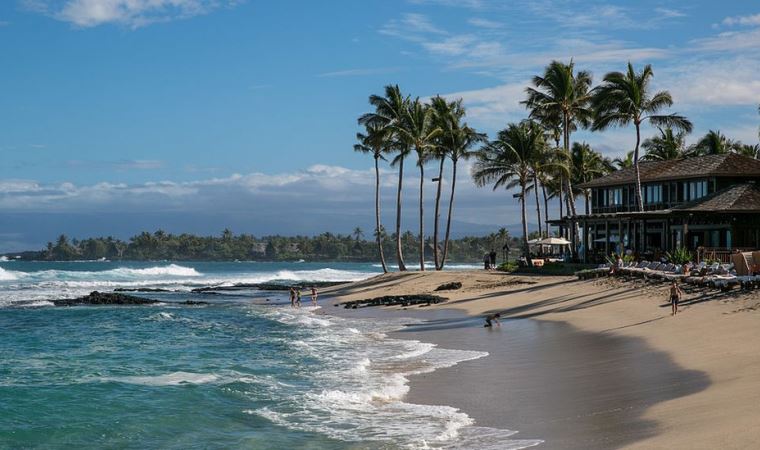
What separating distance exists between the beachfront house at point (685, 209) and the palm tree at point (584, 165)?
14.2m

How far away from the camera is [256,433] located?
13.6m

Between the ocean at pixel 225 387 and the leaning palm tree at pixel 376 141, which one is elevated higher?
the leaning palm tree at pixel 376 141

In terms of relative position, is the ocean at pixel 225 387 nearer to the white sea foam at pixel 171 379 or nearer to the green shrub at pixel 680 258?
the white sea foam at pixel 171 379

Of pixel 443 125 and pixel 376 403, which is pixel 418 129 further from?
pixel 376 403

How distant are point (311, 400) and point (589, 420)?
599cm

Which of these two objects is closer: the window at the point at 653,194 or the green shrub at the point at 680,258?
the green shrub at the point at 680,258

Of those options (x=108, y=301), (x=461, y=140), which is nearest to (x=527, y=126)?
(x=461, y=140)

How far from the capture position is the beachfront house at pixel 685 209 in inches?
1658

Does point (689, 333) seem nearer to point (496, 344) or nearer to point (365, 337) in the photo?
point (496, 344)

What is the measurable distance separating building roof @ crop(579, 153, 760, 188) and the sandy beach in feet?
57.2

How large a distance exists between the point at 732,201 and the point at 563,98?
53.6 ft

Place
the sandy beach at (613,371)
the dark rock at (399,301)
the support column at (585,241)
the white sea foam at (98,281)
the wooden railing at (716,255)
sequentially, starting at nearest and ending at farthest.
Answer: the sandy beach at (613,371) < the wooden railing at (716,255) < the dark rock at (399,301) < the support column at (585,241) < the white sea foam at (98,281)

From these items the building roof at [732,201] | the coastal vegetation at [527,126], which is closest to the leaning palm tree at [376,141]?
the coastal vegetation at [527,126]

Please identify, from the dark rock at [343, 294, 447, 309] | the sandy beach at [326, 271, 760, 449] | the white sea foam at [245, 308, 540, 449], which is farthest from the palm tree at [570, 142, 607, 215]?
the white sea foam at [245, 308, 540, 449]
